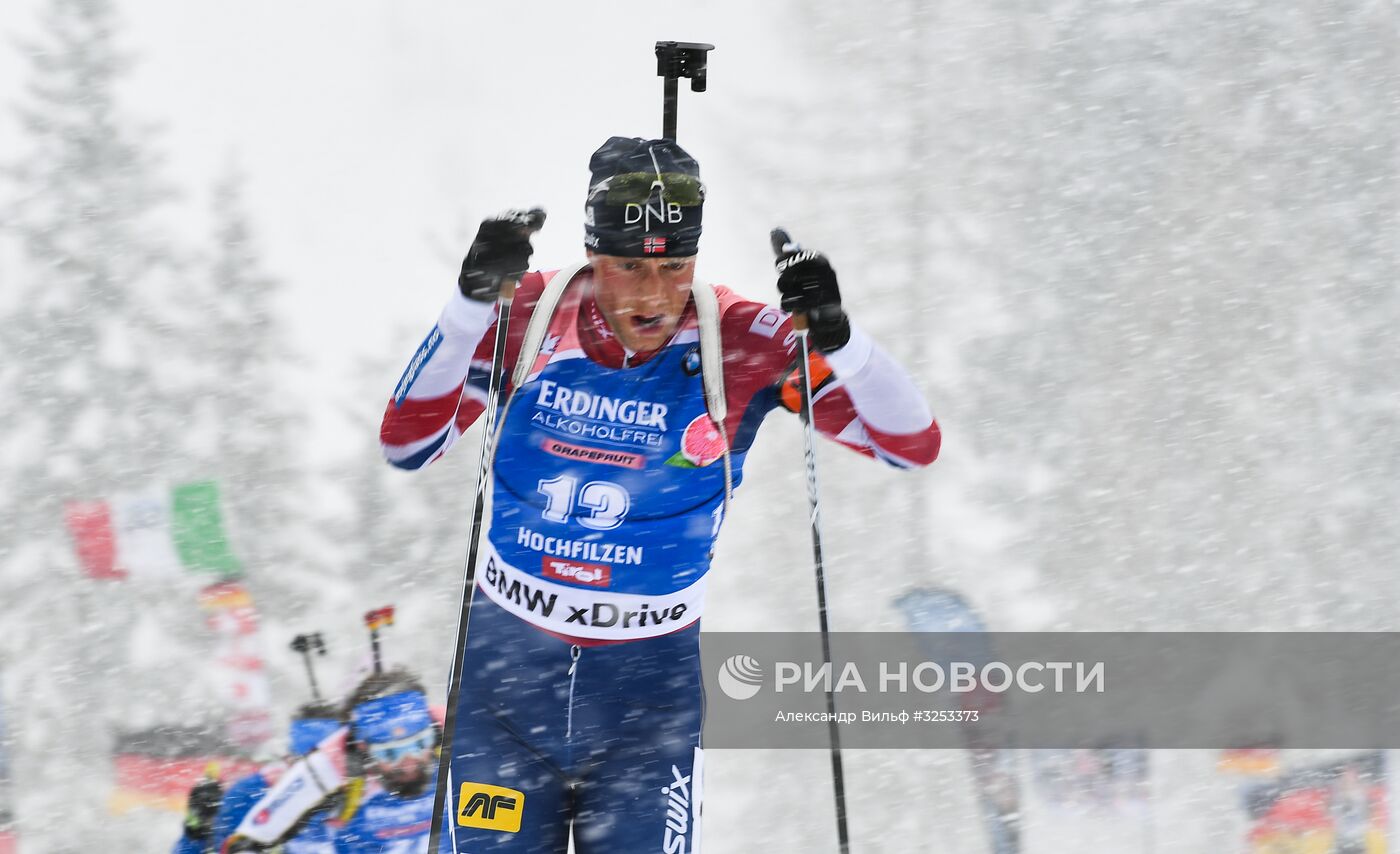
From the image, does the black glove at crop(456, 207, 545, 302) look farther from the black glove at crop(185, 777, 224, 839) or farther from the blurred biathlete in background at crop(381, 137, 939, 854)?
the black glove at crop(185, 777, 224, 839)

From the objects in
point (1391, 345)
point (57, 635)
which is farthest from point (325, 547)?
point (1391, 345)

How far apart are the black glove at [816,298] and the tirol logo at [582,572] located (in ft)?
2.23

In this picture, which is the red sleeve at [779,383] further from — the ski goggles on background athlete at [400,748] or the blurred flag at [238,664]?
the blurred flag at [238,664]

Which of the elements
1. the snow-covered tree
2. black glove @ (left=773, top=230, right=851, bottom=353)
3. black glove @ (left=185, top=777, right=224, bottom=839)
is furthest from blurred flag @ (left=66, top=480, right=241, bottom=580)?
black glove @ (left=773, top=230, right=851, bottom=353)

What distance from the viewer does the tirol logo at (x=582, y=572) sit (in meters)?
2.67

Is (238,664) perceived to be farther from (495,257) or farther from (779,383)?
(495,257)

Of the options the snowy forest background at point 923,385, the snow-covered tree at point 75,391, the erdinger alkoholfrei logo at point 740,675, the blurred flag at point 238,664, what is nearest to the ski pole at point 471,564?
the erdinger alkoholfrei logo at point 740,675

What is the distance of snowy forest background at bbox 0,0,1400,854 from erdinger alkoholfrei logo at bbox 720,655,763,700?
7.20 ft

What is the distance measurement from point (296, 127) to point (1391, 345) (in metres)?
25.8

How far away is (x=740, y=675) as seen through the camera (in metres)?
9.93

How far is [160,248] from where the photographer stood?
14969mm

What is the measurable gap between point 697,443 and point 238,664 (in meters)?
12.7

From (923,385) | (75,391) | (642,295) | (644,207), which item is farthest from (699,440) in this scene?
(75,391)

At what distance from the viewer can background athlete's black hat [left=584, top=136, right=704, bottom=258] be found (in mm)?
2506
